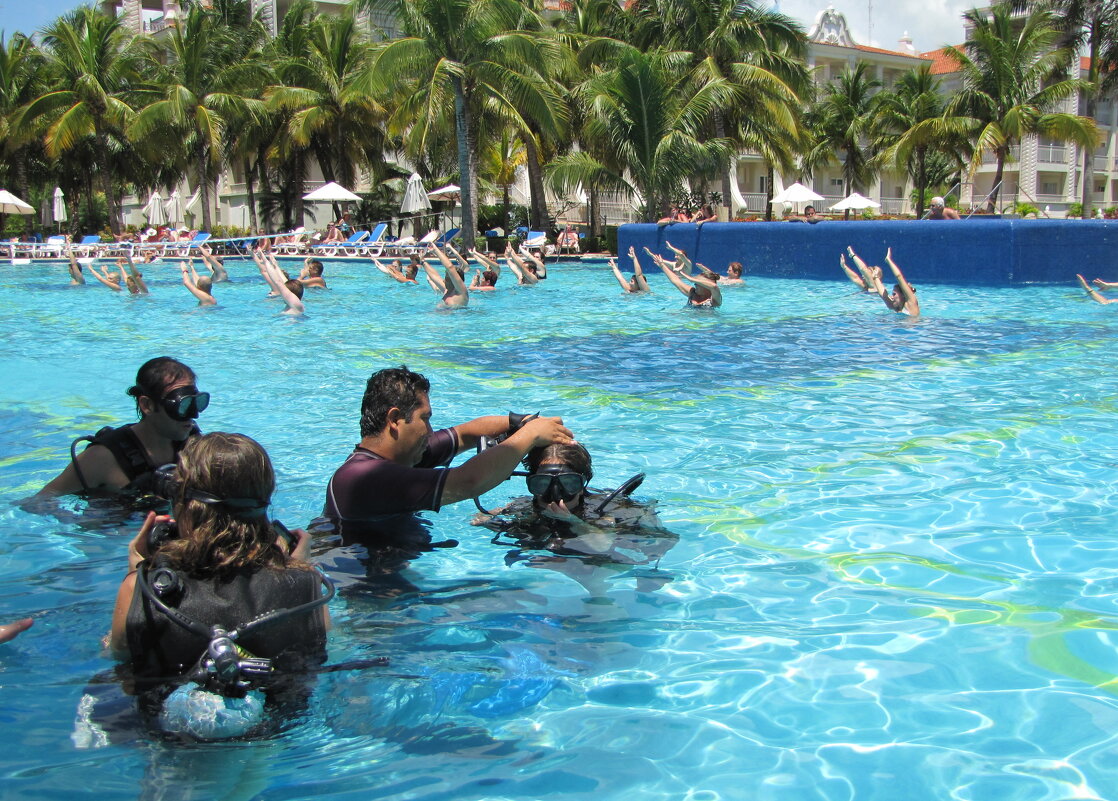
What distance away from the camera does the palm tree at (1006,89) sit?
33188 millimetres

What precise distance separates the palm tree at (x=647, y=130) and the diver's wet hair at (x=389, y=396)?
994 inches

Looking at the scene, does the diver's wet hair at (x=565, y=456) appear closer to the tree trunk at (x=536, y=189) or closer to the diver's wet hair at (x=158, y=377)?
the diver's wet hair at (x=158, y=377)

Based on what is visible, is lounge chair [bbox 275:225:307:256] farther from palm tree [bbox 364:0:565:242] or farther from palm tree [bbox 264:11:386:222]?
palm tree [bbox 364:0:565:242]

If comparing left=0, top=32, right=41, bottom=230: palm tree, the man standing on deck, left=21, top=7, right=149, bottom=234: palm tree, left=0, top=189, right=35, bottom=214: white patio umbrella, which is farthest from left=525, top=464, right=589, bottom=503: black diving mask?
left=0, top=32, right=41, bottom=230: palm tree

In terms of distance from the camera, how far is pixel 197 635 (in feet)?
8.39

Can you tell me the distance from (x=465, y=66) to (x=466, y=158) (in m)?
2.44

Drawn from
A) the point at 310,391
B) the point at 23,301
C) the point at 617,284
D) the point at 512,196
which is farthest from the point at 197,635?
the point at 512,196

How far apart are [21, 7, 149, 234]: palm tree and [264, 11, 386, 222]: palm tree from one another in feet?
19.6

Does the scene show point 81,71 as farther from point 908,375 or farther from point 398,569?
point 398,569

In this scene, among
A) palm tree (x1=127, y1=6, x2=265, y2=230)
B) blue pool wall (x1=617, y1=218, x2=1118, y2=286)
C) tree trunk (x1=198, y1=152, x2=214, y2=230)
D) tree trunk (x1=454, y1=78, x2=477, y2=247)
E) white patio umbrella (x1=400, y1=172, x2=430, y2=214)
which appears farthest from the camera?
tree trunk (x1=198, y1=152, x2=214, y2=230)

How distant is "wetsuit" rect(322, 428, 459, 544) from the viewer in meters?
3.40

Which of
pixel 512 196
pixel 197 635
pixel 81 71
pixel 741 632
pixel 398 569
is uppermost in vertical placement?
pixel 81 71

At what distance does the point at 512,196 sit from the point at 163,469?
1674 inches

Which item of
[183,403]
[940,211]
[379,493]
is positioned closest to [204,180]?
[940,211]
